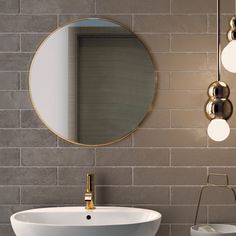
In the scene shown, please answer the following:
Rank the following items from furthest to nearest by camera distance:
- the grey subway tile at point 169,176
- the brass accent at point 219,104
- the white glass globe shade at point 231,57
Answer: the grey subway tile at point 169,176 → the brass accent at point 219,104 → the white glass globe shade at point 231,57

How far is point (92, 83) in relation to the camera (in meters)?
2.55

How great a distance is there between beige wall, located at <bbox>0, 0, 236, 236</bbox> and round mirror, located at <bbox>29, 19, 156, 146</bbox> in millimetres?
53

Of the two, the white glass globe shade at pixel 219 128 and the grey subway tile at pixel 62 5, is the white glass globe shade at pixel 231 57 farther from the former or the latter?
the grey subway tile at pixel 62 5

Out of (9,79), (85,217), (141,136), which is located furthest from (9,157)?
(141,136)

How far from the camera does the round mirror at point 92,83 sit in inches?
100

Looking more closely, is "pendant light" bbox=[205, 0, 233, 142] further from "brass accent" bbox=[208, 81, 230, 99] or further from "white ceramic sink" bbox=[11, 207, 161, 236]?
"white ceramic sink" bbox=[11, 207, 161, 236]

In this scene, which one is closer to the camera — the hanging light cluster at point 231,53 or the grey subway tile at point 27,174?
the hanging light cluster at point 231,53

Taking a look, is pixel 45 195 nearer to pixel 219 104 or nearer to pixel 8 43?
pixel 8 43

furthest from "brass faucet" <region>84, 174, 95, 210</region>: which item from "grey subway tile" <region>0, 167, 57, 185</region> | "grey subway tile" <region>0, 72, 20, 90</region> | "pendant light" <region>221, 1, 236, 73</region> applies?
"pendant light" <region>221, 1, 236, 73</region>

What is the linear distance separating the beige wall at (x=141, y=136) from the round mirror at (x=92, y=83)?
0.05 m

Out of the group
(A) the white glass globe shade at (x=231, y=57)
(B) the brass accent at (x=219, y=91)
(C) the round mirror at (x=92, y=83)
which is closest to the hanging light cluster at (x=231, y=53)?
(A) the white glass globe shade at (x=231, y=57)

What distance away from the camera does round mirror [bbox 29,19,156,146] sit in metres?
2.54

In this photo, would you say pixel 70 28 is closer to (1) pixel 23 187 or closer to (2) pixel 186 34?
(2) pixel 186 34

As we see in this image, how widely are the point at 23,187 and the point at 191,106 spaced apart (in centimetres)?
96
